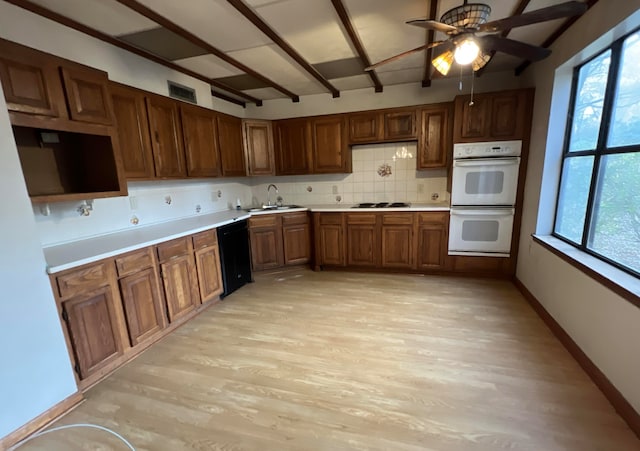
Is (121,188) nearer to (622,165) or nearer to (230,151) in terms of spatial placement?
(230,151)

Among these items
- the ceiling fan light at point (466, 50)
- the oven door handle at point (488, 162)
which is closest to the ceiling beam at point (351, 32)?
the ceiling fan light at point (466, 50)

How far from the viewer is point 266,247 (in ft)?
12.5

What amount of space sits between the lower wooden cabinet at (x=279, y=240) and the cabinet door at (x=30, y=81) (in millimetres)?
2166

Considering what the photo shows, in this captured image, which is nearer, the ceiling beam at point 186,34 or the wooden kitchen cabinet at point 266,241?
the ceiling beam at point 186,34

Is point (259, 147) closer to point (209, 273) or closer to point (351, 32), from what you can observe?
point (209, 273)

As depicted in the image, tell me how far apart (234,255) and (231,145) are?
145 cm

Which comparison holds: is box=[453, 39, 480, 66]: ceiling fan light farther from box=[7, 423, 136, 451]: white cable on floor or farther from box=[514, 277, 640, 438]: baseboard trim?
box=[7, 423, 136, 451]: white cable on floor

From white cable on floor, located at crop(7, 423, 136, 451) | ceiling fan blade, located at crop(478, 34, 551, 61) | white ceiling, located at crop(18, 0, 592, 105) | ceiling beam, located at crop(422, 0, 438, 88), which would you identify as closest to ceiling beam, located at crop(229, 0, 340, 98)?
white ceiling, located at crop(18, 0, 592, 105)

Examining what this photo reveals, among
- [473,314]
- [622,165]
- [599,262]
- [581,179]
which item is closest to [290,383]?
[473,314]

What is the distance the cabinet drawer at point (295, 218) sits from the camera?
3865mm

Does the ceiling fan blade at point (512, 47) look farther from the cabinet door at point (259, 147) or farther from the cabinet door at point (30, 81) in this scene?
the cabinet door at point (259, 147)

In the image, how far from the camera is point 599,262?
1940mm

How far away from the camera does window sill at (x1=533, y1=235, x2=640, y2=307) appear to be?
154 cm

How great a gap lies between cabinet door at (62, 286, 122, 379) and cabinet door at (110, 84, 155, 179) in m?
1.08
